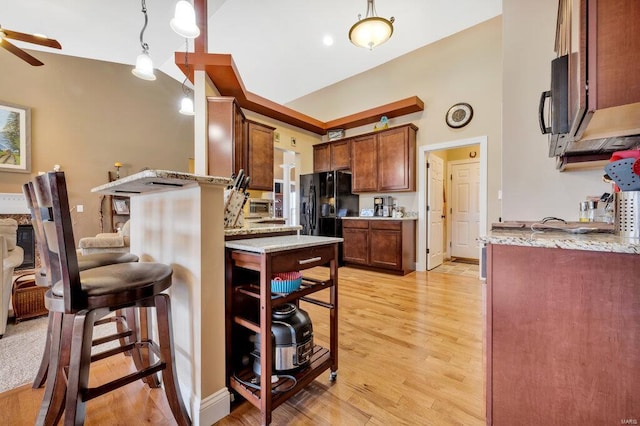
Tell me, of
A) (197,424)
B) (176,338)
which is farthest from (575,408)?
(176,338)

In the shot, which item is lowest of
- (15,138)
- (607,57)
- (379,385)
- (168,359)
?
(379,385)

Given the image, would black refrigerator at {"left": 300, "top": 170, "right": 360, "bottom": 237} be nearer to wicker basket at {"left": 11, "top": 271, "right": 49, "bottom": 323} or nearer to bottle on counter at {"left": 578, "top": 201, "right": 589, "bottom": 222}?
bottle on counter at {"left": 578, "top": 201, "right": 589, "bottom": 222}

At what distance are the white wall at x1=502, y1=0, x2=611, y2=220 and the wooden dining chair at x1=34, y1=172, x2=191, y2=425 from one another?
266 centimetres

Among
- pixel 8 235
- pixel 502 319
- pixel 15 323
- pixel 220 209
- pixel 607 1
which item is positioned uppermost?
pixel 607 1

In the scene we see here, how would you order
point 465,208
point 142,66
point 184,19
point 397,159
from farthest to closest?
point 465,208 < point 397,159 < point 142,66 < point 184,19

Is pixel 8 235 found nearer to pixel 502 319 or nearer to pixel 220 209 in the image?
pixel 220 209

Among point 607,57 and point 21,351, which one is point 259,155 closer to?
point 21,351

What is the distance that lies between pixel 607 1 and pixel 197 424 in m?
2.25

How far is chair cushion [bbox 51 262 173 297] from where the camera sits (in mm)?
956

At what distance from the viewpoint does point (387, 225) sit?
161 inches

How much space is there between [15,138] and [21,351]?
16.0 feet

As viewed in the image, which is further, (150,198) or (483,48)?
(483,48)

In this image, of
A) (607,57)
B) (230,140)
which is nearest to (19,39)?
(230,140)

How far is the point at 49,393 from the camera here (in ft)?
3.64
